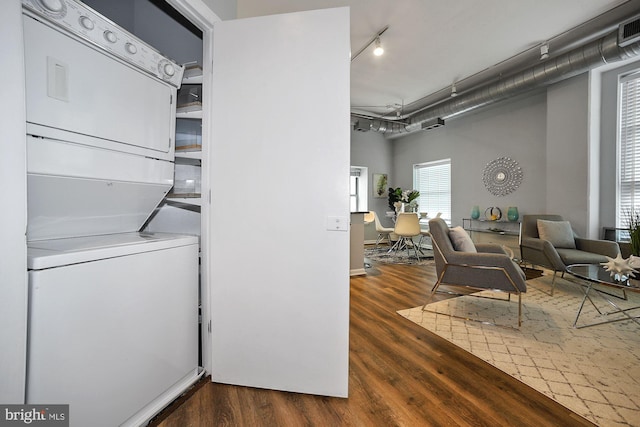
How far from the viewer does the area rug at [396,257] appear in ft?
17.9

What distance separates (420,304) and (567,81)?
4.29m

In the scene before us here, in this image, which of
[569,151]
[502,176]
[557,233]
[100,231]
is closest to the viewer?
[100,231]

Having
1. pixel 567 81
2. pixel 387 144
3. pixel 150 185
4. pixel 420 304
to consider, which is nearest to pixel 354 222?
pixel 420 304

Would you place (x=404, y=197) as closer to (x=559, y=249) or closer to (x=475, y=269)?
(x=559, y=249)

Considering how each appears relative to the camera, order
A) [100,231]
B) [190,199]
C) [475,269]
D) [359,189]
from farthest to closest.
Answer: [359,189]
[475,269]
[190,199]
[100,231]

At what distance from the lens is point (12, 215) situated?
0.92 m

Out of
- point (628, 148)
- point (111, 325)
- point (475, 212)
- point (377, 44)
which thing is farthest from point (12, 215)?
point (475, 212)

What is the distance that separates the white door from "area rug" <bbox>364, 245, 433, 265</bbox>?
4.00m

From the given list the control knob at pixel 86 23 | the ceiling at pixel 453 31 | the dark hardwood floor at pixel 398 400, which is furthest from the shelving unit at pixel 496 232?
the control knob at pixel 86 23

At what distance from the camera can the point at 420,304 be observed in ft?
10.2

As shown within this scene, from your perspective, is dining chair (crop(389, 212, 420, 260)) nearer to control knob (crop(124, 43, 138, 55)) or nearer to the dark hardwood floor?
the dark hardwood floor

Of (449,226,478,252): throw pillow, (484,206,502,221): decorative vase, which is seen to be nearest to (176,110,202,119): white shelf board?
(449,226,478,252): throw pillow

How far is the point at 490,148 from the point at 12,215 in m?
6.78

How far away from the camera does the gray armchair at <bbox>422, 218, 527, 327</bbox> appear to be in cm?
249
